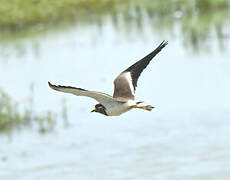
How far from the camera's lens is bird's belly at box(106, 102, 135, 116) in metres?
6.43

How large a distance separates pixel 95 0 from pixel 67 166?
11.8 m

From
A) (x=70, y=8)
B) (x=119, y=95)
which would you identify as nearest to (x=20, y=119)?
(x=119, y=95)

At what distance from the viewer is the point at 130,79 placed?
731 centimetres

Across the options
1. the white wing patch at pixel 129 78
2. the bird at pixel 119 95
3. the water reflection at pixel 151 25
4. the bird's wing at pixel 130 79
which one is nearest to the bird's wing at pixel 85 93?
the bird at pixel 119 95

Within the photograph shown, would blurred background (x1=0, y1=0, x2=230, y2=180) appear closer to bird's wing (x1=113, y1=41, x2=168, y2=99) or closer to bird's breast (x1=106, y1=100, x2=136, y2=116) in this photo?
bird's wing (x1=113, y1=41, x2=168, y2=99)

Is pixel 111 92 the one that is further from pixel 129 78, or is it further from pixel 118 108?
pixel 118 108

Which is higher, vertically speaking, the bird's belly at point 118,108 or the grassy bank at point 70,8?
the grassy bank at point 70,8

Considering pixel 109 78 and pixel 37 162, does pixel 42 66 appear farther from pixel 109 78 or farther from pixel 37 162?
pixel 37 162

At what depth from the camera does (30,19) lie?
21656 millimetres

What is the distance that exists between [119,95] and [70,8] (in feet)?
52.1

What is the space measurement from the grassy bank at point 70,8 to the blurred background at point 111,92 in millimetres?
67

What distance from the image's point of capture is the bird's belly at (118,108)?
643 centimetres

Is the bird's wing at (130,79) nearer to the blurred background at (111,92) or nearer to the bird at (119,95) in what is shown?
the bird at (119,95)

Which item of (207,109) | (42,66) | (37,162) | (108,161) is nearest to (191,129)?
(207,109)
